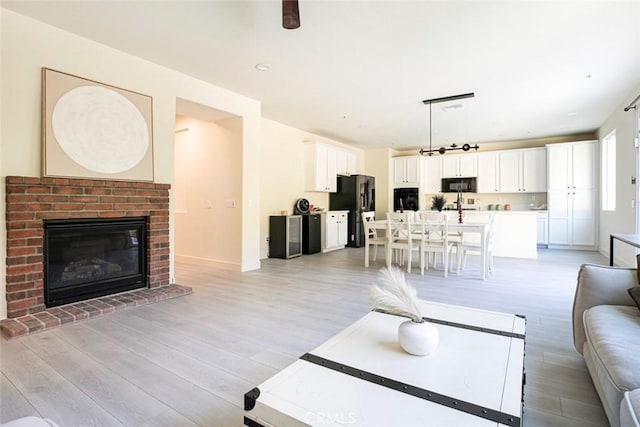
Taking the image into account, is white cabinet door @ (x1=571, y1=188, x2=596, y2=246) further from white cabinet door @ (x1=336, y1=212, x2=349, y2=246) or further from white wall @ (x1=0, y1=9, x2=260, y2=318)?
white wall @ (x1=0, y1=9, x2=260, y2=318)

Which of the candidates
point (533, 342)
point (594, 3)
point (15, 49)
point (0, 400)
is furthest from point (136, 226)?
point (594, 3)

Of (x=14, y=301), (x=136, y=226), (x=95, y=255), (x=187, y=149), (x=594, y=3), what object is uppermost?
(x=594, y=3)

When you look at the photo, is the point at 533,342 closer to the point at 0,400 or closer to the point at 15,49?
the point at 0,400

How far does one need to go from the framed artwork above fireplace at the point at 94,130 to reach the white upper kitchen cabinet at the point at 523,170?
25.8ft

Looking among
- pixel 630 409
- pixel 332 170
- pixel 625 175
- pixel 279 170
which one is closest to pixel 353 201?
pixel 332 170

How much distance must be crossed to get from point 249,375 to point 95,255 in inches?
96.1

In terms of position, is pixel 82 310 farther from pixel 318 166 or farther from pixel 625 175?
pixel 625 175

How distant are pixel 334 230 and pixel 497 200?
4542 mm

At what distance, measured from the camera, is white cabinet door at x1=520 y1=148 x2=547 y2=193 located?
24.8ft

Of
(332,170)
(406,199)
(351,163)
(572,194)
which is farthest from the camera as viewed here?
(406,199)

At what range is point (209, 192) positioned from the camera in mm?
5301

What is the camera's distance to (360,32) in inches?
116

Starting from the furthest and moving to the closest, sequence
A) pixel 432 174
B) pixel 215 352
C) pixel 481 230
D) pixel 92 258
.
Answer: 1. pixel 432 174
2. pixel 481 230
3. pixel 92 258
4. pixel 215 352

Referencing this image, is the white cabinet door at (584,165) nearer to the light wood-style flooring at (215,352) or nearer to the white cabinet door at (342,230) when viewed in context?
the light wood-style flooring at (215,352)
